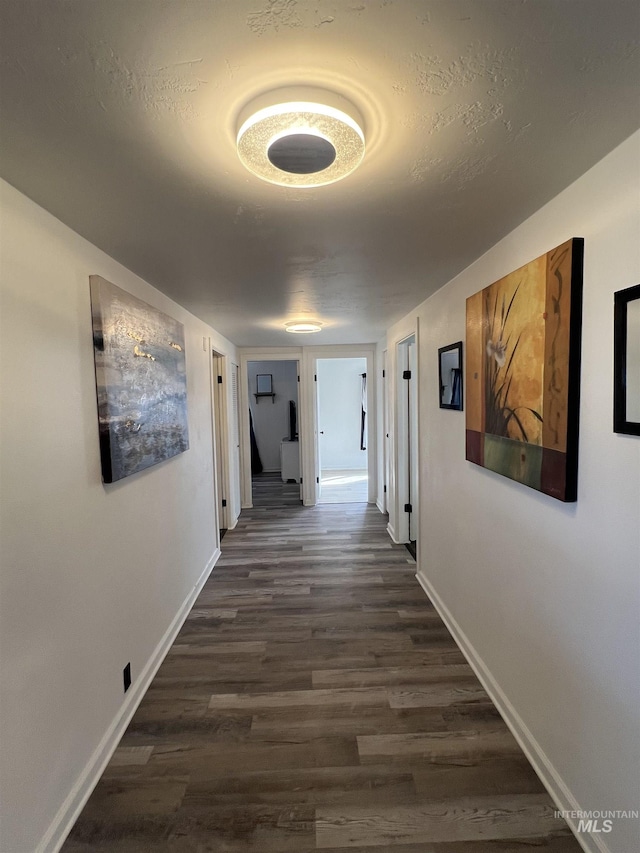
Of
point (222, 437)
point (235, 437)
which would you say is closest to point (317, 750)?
point (222, 437)

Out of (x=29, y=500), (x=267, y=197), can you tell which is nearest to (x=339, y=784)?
(x=29, y=500)

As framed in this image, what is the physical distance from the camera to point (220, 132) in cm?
96

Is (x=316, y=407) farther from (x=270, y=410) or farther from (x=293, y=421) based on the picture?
(x=270, y=410)

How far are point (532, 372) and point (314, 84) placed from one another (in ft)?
3.91

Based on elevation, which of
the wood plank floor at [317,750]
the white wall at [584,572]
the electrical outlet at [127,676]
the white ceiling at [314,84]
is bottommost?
the wood plank floor at [317,750]

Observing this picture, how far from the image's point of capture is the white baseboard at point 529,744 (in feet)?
4.27

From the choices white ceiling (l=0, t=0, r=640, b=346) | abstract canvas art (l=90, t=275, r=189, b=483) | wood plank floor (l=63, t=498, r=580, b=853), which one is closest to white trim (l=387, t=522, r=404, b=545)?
wood plank floor (l=63, t=498, r=580, b=853)

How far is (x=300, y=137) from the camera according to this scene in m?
0.92

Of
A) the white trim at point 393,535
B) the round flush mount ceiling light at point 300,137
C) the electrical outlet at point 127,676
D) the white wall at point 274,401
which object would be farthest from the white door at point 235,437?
the round flush mount ceiling light at point 300,137

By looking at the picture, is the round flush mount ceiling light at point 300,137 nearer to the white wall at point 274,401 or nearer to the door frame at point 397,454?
the door frame at point 397,454

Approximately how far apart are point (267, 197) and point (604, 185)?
1.03 metres

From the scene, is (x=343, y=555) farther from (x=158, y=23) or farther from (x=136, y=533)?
(x=158, y=23)

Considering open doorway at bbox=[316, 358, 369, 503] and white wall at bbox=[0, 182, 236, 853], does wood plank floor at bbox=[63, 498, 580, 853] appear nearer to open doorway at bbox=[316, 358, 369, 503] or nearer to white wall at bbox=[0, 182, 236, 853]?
white wall at bbox=[0, 182, 236, 853]

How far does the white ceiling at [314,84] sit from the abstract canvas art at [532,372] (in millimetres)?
205
